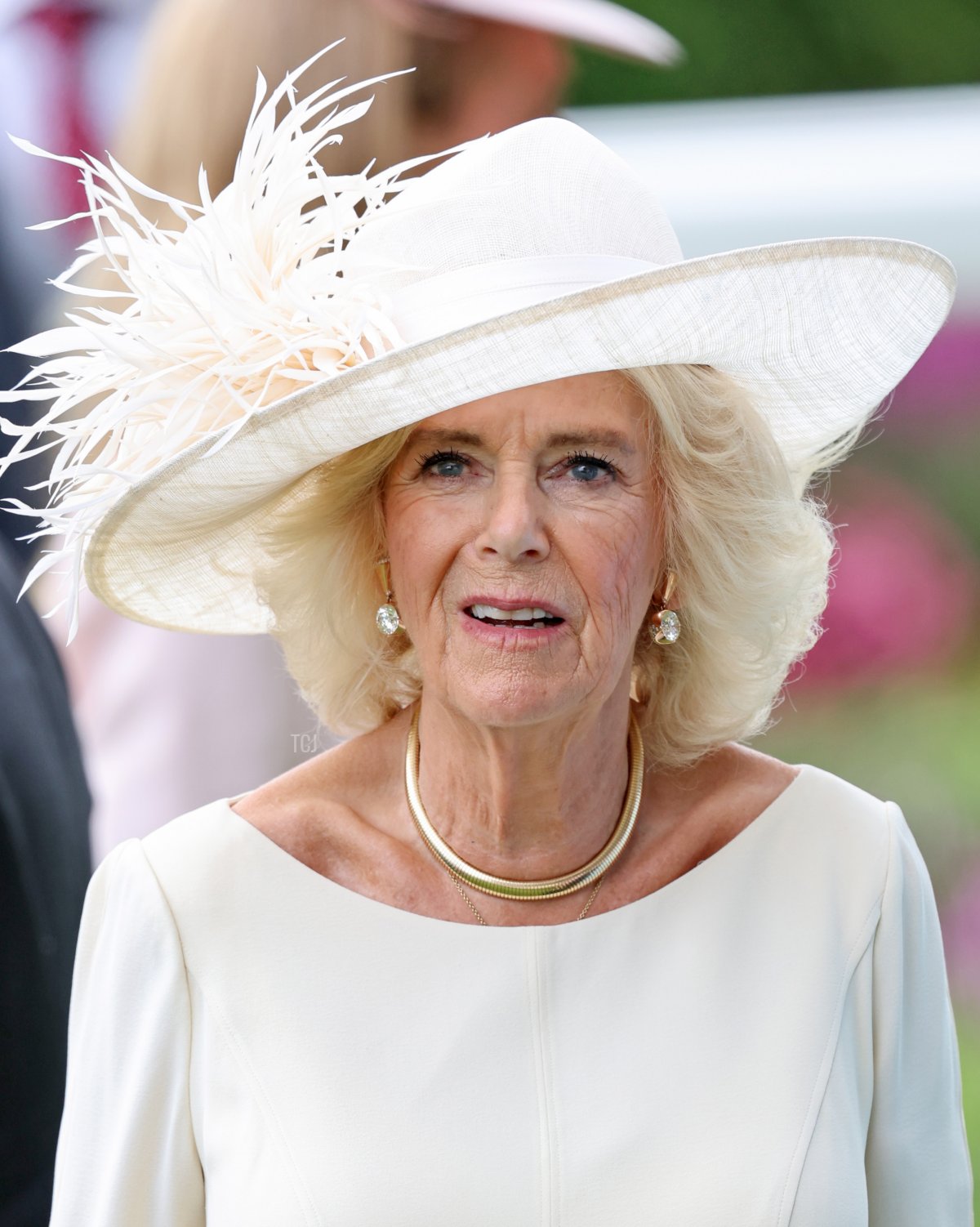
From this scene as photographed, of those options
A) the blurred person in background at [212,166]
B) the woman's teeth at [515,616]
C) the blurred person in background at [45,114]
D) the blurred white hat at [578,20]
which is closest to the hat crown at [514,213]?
the woman's teeth at [515,616]

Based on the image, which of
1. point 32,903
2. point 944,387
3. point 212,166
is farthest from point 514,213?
point 944,387

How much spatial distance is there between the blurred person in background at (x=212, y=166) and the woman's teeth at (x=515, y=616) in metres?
1.26

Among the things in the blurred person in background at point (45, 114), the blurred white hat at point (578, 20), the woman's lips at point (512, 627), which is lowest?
the woman's lips at point (512, 627)

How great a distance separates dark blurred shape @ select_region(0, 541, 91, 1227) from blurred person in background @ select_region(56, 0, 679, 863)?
0.58 metres

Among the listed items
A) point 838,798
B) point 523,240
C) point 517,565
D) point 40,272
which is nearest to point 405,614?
point 517,565

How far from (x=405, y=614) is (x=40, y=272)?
1.81 m

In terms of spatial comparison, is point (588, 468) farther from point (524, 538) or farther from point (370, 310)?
point (370, 310)

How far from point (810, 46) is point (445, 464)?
3.18 meters

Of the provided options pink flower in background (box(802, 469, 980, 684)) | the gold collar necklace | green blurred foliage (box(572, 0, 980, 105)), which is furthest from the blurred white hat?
the gold collar necklace

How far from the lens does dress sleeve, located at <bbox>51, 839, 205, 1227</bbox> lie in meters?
1.70

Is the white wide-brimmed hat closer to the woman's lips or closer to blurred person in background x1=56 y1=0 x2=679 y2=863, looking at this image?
the woman's lips

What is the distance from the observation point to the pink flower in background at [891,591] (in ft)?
14.4

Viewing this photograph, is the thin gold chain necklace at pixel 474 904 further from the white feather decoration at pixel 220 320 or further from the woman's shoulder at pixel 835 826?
the white feather decoration at pixel 220 320

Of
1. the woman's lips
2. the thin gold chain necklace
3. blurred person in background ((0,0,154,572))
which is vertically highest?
blurred person in background ((0,0,154,572))
